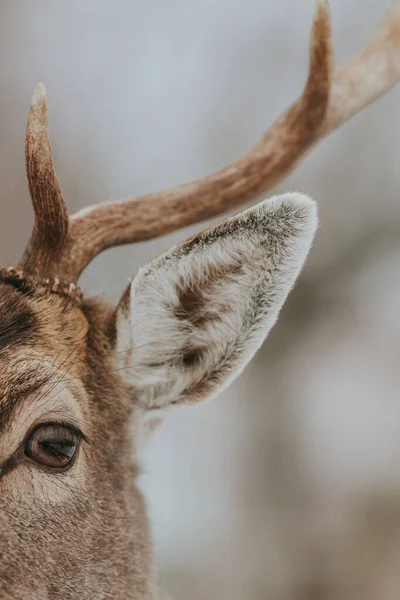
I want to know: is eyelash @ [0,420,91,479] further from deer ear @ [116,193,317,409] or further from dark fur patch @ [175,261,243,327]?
dark fur patch @ [175,261,243,327]

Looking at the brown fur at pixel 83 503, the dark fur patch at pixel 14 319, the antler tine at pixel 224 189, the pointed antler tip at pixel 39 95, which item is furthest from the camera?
the antler tine at pixel 224 189

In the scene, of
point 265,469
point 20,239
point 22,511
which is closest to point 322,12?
point 22,511

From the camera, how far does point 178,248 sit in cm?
292

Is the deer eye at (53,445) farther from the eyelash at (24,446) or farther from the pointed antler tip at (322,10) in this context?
the pointed antler tip at (322,10)

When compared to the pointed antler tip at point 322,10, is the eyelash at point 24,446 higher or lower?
lower

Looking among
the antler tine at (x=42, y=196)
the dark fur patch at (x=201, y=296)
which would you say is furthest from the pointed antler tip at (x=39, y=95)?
the dark fur patch at (x=201, y=296)

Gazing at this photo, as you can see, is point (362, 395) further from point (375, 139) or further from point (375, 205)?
point (375, 139)

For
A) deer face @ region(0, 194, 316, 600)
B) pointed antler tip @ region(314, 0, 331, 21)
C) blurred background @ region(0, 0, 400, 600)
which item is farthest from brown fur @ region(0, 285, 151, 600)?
blurred background @ region(0, 0, 400, 600)

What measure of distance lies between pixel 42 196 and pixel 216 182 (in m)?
0.90

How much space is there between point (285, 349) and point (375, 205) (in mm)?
2389

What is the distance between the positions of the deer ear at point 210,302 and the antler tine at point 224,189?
0.38 metres

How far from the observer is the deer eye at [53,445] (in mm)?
2561

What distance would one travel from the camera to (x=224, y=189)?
361 cm

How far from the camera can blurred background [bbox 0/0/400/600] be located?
32.9ft
